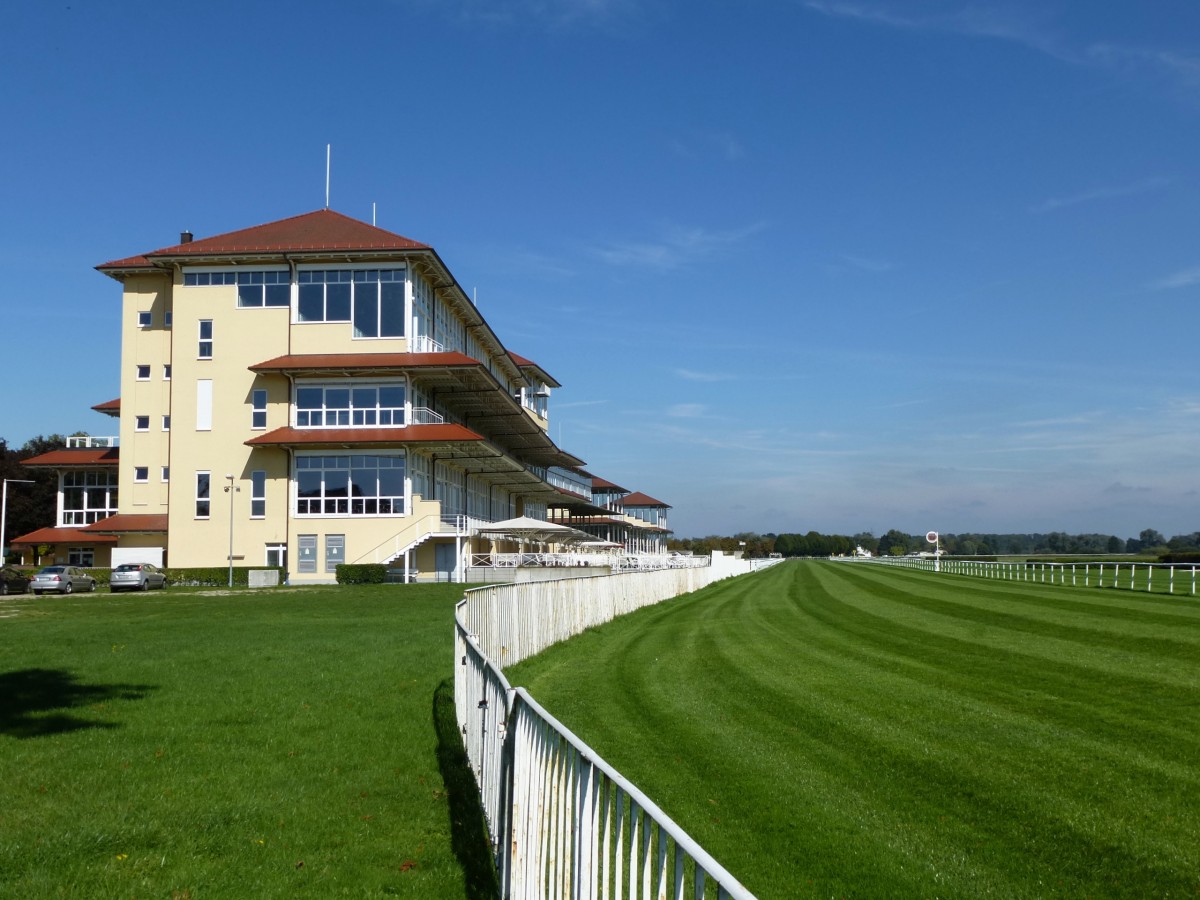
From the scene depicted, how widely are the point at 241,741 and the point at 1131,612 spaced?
821 inches

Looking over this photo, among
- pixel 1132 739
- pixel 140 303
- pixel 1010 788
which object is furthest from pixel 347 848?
pixel 140 303

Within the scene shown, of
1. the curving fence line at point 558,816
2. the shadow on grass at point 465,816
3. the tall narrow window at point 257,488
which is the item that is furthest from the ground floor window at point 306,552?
the curving fence line at point 558,816

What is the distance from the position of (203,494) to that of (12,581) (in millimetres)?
9722

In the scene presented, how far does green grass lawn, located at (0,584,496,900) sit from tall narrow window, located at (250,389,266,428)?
35.7m

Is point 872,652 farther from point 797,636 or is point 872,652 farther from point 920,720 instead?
point 920,720

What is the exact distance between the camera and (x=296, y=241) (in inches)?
2178

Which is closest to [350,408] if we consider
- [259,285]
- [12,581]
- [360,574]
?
[259,285]

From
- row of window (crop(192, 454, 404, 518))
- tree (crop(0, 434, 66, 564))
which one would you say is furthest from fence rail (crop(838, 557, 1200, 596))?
tree (crop(0, 434, 66, 564))

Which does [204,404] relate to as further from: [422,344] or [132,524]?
[422,344]

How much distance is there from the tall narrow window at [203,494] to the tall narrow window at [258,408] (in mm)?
3318

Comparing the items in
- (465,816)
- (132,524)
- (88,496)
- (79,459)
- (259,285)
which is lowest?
(465,816)

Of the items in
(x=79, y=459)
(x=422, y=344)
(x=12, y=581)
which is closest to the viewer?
(x=12, y=581)

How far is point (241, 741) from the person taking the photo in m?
10.8

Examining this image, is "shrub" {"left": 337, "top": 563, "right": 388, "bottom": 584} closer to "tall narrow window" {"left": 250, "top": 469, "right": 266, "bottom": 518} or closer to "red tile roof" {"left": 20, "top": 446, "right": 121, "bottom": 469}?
"tall narrow window" {"left": 250, "top": 469, "right": 266, "bottom": 518}
